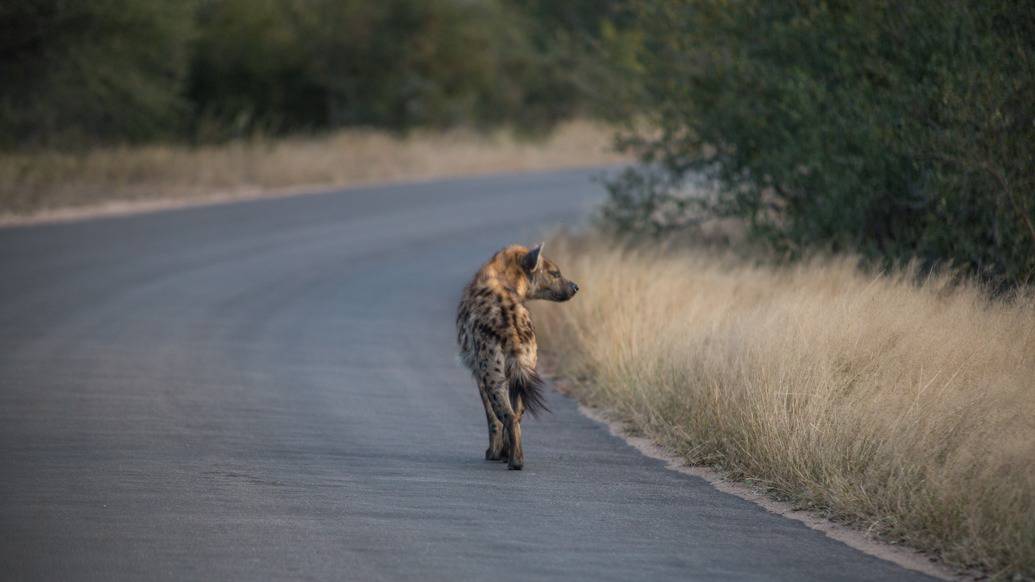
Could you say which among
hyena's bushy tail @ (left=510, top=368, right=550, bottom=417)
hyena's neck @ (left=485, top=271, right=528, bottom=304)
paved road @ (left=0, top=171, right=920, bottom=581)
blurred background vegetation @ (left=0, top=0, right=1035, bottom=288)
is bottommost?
paved road @ (left=0, top=171, right=920, bottom=581)

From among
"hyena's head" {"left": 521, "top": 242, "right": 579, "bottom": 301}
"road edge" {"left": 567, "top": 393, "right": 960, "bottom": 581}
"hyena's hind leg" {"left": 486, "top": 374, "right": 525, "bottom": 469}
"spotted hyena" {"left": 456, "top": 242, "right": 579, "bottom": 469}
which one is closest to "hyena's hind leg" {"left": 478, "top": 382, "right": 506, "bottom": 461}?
"spotted hyena" {"left": 456, "top": 242, "right": 579, "bottom": 469}

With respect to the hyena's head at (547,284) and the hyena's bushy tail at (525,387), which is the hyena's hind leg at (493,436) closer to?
the hyena's bushy tail at (525,387)

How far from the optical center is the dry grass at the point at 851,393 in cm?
Answer: 814

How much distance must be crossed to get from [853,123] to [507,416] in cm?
737

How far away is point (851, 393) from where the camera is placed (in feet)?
34.0

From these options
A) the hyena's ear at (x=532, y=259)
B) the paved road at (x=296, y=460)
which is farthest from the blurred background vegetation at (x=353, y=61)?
the hyena's ear at (x=532, y=259)

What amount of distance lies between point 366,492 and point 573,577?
7.71 feet

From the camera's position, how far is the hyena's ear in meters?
11.2

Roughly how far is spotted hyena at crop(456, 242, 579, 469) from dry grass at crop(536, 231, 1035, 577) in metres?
1.26

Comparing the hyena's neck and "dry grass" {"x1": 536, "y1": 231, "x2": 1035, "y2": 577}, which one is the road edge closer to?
"dry grass" {"x1": 536, "y1": 231, "x2": 1035, "y2": 577}

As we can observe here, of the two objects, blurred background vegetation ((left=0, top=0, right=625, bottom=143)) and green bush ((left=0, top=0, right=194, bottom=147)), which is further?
blurred background vegetation ((left=0, top=0, right=625, bottom=143))

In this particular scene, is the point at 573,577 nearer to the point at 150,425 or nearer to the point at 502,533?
the point at 502,533

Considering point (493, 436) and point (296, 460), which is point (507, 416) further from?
point (296, 460)

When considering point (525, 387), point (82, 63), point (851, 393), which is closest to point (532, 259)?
point (525, 387)
